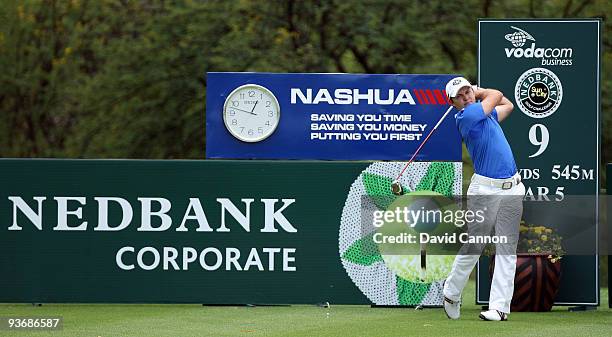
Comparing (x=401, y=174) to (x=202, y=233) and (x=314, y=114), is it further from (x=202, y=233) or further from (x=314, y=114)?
(x=202, y=233)

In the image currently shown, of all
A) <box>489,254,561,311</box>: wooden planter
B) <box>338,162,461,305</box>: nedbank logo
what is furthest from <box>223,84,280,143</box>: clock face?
<box>489,254,561,311</box>: wooden planter

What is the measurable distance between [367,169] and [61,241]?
114 inches

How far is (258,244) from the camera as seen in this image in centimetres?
1245

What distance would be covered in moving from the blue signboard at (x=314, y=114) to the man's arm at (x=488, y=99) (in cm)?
152

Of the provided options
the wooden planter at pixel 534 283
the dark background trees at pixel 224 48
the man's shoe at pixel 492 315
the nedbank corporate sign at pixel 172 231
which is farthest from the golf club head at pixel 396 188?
the dark background trees at pixel 224 48

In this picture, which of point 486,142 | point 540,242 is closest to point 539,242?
point 540,242

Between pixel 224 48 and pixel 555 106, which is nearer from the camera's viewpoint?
pixel 555 106

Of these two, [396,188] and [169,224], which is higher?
[396,188]

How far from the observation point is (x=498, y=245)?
11.4m

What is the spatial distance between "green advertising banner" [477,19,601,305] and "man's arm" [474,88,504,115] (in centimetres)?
134

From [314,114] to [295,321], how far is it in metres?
2.56

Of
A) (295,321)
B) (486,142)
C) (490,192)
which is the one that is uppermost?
(486,142)

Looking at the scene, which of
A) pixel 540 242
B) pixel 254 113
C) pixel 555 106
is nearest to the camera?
pixel 540 242

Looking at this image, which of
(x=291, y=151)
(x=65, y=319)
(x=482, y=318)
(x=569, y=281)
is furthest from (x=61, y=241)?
(x=569, y=281)
